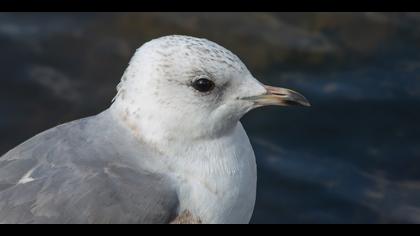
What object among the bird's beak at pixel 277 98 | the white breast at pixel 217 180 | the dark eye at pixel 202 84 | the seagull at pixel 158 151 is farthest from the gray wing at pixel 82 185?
the bird's beak at pixel 277 98

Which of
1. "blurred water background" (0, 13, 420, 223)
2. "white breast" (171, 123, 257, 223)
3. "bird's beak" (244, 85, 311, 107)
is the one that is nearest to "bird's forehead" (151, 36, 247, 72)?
"bird's beak" (244, 85, 311, 107)

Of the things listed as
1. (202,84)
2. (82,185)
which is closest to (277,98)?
(202,84)

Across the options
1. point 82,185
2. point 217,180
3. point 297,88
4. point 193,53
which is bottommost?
point 82,185

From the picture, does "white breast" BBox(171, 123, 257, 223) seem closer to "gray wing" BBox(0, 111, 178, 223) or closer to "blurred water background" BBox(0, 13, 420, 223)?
"gray wing" BBox(0, 111, 178, 223)

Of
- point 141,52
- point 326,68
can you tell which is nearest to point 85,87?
point 326,68

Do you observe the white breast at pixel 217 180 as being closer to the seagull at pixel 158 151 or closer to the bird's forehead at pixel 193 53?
the seagull at pixel 158 151

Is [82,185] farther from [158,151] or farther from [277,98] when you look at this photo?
[277,98]

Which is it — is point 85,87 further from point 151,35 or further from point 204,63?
point 204,63

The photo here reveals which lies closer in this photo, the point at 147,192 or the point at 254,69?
the point at 147,192
